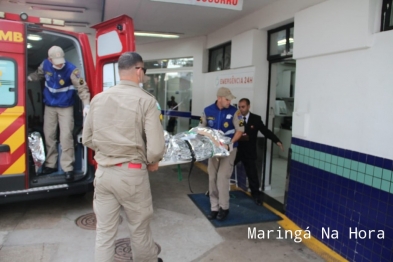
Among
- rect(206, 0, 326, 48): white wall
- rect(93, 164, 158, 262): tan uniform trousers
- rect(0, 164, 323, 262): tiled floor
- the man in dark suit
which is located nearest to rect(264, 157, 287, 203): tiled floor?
the man in dark suit

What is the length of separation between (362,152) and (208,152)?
1601 millimetres

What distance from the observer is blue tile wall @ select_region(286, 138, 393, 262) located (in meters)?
2.99

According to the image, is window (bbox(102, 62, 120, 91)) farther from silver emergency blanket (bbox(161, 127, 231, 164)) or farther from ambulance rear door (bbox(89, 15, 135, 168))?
silver emergency blanket (bbox(161, 127, 231, 164))

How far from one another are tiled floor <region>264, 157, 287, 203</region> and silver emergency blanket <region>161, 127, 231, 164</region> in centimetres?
182

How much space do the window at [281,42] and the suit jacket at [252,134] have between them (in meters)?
1.02

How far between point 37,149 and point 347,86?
412 cm

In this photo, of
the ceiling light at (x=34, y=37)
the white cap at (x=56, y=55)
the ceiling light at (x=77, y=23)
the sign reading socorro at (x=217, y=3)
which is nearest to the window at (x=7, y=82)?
the white cap at (x=56, y=55)

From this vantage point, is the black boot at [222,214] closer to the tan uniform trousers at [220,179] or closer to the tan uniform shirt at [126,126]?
the tan uniform trousers at [220,179]

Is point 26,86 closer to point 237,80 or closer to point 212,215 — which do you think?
Result: point 212,215

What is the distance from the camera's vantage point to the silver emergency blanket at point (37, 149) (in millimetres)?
4554

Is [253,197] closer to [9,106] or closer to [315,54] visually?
[315,54]

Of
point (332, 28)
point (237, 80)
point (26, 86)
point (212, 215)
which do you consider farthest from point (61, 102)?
point (332, 28)

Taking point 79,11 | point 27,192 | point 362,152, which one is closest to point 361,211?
point 362,152

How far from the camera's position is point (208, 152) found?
373cm
